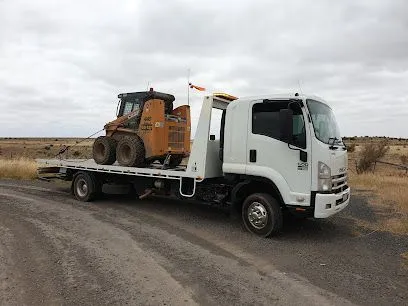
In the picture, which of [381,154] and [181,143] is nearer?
[181,143]

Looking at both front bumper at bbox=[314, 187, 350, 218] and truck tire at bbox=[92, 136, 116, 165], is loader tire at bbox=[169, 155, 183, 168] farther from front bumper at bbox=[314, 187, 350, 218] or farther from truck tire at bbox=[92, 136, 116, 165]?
front bumper at bbox=[314, 187, 350, 218]

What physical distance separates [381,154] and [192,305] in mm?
20246

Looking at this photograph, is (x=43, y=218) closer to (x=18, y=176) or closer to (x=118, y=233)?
(x=118, y=233)

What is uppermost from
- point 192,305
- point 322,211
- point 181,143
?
point 181,143

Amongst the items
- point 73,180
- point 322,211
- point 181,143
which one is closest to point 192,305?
point 322,211

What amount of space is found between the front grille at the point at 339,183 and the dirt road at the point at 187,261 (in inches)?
37.4

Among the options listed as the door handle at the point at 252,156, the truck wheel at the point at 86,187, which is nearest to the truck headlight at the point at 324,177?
the door handle at the point at 252,156

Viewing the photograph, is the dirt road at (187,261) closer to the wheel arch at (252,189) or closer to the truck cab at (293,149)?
the wheel arch at (252,189)

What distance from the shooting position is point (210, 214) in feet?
32.4

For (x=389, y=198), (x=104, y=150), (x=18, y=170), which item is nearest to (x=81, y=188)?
(x=104, y=150)

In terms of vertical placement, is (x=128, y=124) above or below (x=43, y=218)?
above

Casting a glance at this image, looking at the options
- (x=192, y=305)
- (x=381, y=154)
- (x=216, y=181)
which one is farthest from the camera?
(x=381, y=154)

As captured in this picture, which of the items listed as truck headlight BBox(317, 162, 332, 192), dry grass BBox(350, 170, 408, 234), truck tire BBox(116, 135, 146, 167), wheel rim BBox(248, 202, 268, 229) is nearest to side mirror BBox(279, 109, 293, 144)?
truck headlight BBox(317, 162, 332, 192)

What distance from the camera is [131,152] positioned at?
10445 millimetres
